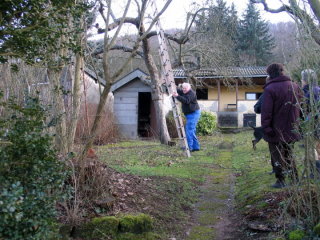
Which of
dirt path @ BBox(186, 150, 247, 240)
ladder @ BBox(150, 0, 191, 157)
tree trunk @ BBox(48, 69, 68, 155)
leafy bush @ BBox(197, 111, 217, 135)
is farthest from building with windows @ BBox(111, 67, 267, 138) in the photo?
tree trunk @ BBox(48, 69, 68, 155)

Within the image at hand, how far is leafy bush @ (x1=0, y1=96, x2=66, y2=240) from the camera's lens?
2.38 metres

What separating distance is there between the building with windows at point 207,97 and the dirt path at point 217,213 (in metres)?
10.2

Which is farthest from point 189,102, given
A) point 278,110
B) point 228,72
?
point 228,72

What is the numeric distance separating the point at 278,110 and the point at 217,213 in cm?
172

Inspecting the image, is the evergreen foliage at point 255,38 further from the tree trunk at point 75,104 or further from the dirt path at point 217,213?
the tree trunk at point 75,104

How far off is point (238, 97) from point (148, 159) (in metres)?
17.7

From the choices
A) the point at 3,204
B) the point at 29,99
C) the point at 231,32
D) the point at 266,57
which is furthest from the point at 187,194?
the point at 266,57

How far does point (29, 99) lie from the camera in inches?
117

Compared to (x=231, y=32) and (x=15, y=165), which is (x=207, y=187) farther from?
(x=231, y=32)

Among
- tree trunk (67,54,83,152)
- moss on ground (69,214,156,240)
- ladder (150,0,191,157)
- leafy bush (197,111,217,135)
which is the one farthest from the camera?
leafy bush (197,111,217,135)

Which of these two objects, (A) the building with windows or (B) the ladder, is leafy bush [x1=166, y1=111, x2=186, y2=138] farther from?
(B) the ladder

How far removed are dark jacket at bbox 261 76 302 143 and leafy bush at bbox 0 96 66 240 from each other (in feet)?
10.9

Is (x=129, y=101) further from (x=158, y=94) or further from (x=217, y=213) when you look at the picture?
(x=217, y=213)

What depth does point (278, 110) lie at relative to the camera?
17.1ft
